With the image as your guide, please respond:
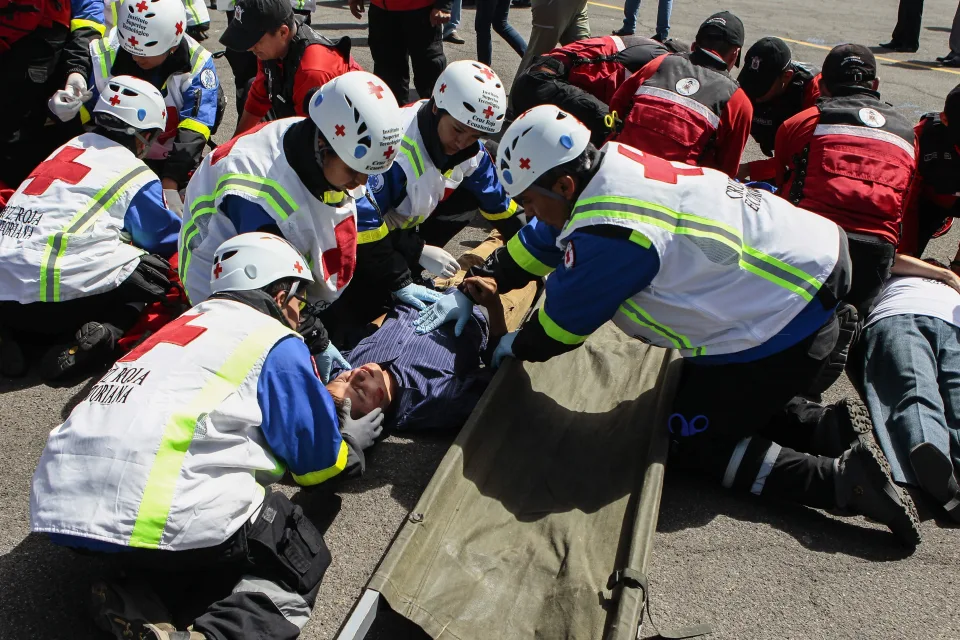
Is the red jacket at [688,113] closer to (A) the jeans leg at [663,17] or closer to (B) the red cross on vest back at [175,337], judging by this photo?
(B) the red cross on vest back at [175,337]

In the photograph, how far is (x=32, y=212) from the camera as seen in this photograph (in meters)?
4.12

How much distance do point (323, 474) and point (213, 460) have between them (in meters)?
0.51

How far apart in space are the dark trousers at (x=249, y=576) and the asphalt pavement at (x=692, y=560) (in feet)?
0.56

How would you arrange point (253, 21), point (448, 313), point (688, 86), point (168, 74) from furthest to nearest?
point (168, 74) → point (688, 86) → point (253, 21) → point (448, 313)

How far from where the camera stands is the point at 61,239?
4109 millimetres

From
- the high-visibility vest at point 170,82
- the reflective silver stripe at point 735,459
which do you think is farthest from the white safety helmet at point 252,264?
the high-visibility vest at point 170,82

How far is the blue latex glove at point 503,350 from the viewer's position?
3955 millimetres

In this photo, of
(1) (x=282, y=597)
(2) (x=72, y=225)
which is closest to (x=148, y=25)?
(2) (x=72, y=225)

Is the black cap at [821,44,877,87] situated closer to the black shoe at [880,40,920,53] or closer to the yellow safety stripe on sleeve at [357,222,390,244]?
the yellow safety stripe on sleeve at [357,222,390,244]

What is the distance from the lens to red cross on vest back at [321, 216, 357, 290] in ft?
12.8

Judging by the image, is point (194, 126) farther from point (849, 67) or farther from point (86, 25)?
point (849, 67)

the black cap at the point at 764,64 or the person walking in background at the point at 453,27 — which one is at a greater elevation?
the black cap at the point at 764,64

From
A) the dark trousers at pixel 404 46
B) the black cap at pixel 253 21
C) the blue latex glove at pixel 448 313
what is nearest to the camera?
the blue latex glove at pixel 448 313

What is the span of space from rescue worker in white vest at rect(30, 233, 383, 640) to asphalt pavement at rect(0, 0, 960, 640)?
0.32 meters
